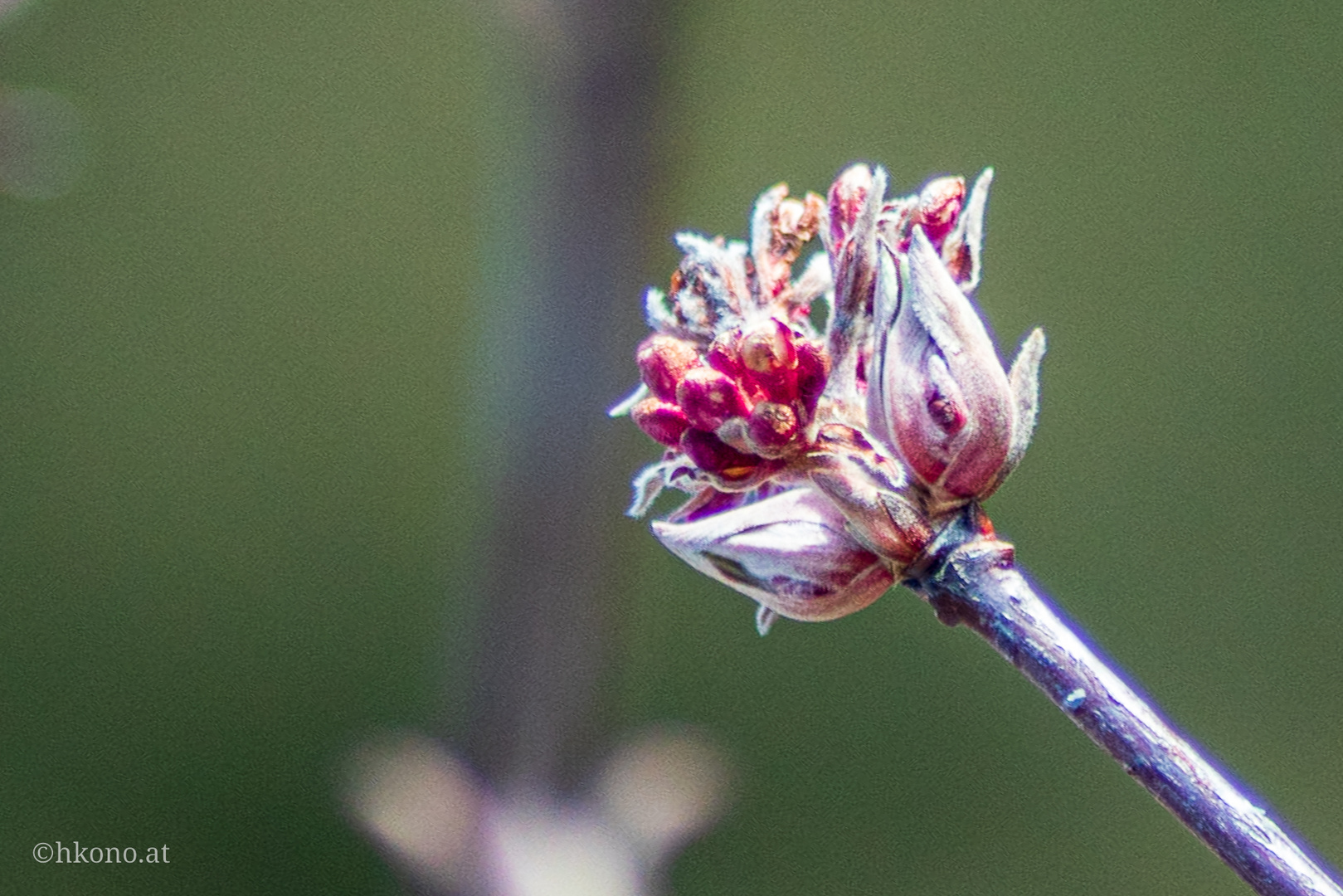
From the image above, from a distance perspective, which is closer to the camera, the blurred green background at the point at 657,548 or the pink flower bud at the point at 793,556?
the pink flower bud at the point at 793,556

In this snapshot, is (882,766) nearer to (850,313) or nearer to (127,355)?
(127,355)

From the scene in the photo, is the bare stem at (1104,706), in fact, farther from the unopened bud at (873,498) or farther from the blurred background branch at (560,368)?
the blurred background branch at (560,368)

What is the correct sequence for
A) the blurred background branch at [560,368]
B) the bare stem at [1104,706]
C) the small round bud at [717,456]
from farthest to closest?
the blurred background branch at [560,368] < the small round bud at [717,456] < the bare stem at [1104,706]

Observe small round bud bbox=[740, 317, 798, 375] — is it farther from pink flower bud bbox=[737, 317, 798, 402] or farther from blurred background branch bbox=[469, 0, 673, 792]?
blurred background branch bbox=[469, 0, 673, 792]

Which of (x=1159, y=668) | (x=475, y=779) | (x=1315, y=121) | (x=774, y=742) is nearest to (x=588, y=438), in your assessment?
(x=475, y=779)

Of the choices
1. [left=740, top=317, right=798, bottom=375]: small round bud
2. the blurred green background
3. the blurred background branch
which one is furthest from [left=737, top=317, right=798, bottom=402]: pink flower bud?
the blurred green background

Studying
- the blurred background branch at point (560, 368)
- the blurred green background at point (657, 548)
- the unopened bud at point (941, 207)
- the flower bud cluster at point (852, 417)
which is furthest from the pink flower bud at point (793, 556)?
the blurred green background at point (657, 548)

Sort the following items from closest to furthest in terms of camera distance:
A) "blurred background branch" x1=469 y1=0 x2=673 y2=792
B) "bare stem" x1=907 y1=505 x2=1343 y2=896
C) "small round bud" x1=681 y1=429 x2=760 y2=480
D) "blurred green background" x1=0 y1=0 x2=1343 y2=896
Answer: "bare stem" x1=907 y1=505 x2=1343 y2=896, "small round bud" x1=681 y1=429 x2=760 y2=480, "blurred background branch" x1=469 y1=0 x2=673 y2=792, "blurred green background" x1=0 y1=0 x2=1343 y2=896

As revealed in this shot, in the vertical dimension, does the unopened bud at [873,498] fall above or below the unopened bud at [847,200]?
below

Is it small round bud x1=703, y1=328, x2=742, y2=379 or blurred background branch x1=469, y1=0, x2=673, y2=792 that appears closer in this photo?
small round bud x1=703, y1=328, x2=742, y2=379
